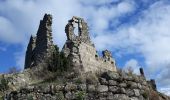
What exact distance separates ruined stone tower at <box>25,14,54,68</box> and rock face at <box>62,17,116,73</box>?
51.7 inches

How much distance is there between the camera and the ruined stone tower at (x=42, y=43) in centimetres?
2980

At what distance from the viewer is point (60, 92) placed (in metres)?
9.95

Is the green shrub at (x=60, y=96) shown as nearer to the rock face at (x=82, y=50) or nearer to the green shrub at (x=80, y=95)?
the green shrub at (x=80, y=95)

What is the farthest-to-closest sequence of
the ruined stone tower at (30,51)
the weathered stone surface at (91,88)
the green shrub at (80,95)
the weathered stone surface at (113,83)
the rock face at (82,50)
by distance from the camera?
the ruined stone tower at (30,51) → the rock face at (82,50) → the weathered stone surface at (113,83) → the weathered stone surface at (91,88) → the green shrub at (80,95)

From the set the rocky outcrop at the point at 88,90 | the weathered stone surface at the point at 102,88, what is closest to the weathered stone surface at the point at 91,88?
the rocky outcrop at the point at 88,90

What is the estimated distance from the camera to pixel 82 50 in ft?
104

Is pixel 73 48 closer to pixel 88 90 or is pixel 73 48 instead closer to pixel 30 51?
pixel 30 51

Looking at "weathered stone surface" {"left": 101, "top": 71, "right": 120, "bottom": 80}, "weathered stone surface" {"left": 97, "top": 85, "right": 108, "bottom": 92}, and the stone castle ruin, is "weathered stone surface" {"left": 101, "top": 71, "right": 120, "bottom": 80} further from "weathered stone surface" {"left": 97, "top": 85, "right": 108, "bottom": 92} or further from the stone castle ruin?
the stone castle ruin

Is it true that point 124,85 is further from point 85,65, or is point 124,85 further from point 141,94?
point 85,65

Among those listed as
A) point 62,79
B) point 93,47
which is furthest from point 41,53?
point 62,79

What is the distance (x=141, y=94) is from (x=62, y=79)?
2.19 m

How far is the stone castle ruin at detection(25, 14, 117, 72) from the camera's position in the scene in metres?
29.9

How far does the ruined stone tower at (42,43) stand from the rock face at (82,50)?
51.7 inches

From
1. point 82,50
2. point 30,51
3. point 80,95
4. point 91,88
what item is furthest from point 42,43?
point 80,95
